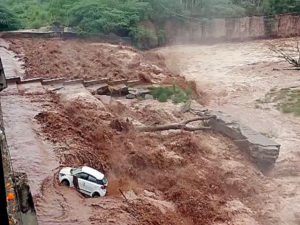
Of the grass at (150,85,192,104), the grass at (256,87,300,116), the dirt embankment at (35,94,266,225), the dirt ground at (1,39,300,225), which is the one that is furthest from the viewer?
the grass at (150,85,192,104)

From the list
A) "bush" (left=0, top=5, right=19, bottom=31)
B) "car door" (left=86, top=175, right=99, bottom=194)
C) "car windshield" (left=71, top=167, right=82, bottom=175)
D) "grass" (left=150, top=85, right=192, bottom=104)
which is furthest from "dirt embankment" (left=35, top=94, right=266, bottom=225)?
"bush" (left=0, top=5, right=19, bottom=31)

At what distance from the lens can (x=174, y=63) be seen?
2517 centimetres

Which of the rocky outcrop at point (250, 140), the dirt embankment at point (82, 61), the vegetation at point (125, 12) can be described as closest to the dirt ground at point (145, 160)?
the dirt embankment at point (82, 61)

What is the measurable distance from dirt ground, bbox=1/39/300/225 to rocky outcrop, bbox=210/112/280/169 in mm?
249

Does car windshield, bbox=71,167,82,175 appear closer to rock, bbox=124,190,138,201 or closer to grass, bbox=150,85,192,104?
rock, bbox=124,190,138,201

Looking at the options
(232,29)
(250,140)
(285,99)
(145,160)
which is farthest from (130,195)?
(232,29)

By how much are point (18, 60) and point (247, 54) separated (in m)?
13.4

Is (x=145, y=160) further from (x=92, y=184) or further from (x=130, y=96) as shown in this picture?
(x=130, y=96)

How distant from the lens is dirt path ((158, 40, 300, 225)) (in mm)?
10695

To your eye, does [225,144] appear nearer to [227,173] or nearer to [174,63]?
[227,173]

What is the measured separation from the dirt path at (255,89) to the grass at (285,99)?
0.32 meters

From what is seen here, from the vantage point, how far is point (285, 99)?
59.3ft

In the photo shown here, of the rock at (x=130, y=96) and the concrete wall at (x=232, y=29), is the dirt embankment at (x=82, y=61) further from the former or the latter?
the concrete wall at (x=232, y=29)

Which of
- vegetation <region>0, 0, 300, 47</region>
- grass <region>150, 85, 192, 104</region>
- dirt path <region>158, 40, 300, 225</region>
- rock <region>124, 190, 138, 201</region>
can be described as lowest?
dirt path <region>158, 40, 300, 225</region>
